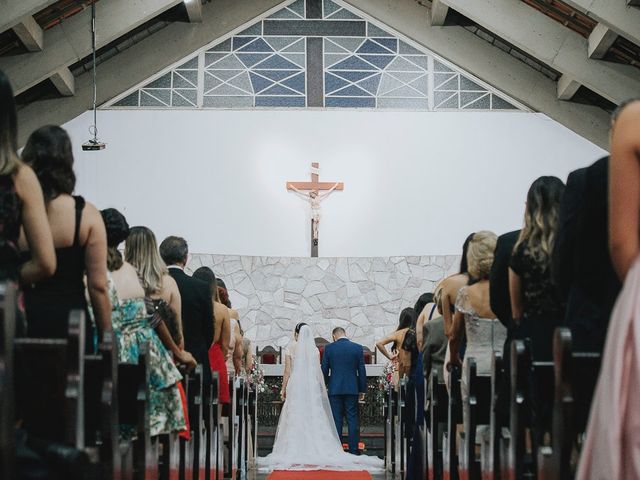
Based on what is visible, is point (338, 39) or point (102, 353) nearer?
point (102, 353)

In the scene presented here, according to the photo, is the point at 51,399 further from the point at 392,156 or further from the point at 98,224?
the point at 392,156

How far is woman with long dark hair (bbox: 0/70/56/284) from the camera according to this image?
289 centimetres

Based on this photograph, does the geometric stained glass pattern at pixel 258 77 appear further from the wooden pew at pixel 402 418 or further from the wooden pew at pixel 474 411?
the wooden pew at pixel 474 411

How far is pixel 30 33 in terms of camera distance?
46.7ft

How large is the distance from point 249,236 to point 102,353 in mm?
13143

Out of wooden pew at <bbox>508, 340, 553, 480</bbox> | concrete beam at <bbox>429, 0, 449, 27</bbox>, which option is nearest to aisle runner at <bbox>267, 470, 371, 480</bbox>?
wooden pew at <bbox>508, 340, 553, 480</bbox>

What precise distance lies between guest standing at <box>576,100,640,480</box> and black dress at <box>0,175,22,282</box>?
1.57 meters

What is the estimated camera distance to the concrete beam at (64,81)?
1568 cm

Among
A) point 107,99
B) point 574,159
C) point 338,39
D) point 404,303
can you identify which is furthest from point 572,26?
point 107,99

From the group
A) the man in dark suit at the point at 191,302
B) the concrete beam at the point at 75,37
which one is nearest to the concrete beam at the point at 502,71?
the concrete beam at the point at 75,37

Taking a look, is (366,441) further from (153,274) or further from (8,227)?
(8,227)

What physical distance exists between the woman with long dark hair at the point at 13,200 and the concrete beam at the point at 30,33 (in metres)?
11.2

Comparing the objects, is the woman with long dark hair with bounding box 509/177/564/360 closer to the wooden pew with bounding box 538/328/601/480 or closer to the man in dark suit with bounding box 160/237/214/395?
the wooden pew with bounding box 538/328/601/480

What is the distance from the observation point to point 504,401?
4.16 metres
